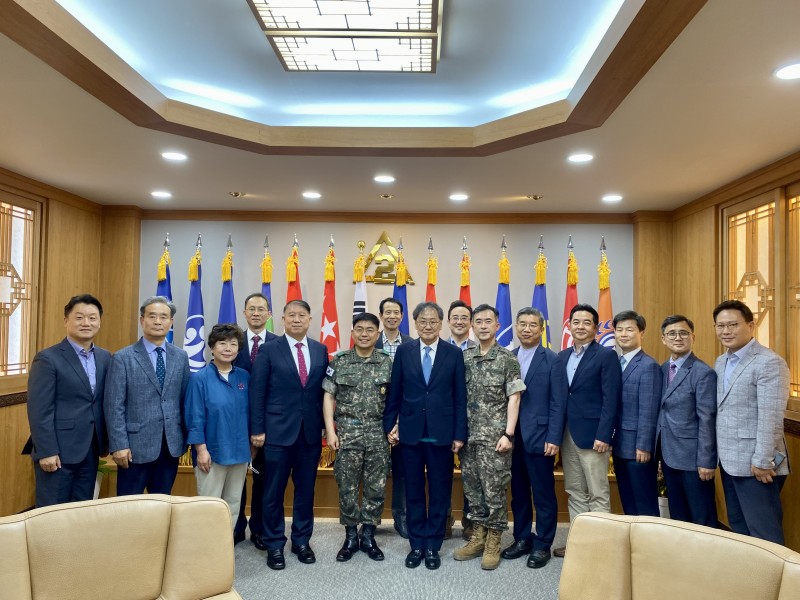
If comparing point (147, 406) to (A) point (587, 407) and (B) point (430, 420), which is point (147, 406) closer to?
(B) point (430, 420)

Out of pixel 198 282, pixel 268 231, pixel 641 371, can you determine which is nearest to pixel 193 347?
pixel 198 282

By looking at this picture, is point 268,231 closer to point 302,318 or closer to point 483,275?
point 483,275

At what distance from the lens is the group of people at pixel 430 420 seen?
2.99 m

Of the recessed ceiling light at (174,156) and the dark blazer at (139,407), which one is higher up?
the recessed ceiling light at (174,156)

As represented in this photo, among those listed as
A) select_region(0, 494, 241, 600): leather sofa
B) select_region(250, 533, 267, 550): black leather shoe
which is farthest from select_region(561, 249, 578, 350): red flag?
select_region(0, 494, 241, 600): leather sofa

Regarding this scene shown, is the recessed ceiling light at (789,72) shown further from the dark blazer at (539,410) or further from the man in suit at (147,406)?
the man in suit at (147,406)

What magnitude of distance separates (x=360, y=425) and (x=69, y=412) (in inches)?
58.0

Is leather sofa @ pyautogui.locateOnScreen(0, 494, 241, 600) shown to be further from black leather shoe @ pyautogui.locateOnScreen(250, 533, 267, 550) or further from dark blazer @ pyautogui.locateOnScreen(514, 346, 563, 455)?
dark blazer @ pyautogui.locateOnScreen(514, 346, 563, 455)

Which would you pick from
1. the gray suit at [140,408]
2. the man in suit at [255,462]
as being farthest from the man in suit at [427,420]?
the gray suit at [140,408]

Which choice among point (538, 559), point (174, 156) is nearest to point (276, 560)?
point (538, 559)

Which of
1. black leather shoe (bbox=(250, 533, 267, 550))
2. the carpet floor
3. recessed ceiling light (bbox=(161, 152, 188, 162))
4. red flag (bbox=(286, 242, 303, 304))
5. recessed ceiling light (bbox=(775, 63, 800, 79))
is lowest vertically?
the carpet floor

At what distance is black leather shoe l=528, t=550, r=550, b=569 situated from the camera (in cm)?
343

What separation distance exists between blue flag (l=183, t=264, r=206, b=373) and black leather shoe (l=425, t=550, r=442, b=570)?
3.24 m

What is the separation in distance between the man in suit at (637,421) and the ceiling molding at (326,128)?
1.22 m
